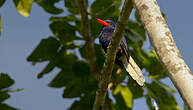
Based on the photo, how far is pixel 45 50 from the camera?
4973mm

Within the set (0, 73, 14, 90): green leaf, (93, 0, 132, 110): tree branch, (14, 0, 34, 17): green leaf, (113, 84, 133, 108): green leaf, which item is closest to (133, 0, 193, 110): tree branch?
Result: (93, 0, 132, 110): tree branch

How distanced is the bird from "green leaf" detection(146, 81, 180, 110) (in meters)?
1.21

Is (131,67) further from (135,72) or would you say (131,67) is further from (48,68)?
(48,68)

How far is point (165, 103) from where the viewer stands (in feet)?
17.0

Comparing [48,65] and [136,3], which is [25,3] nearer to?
[48,65]

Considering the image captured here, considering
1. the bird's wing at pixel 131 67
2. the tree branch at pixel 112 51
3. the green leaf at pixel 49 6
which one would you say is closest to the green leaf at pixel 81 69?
the green leaf at pixel 49 6

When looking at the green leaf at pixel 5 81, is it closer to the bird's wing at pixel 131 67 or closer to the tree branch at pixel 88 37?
the tree branch at pixel 88 37

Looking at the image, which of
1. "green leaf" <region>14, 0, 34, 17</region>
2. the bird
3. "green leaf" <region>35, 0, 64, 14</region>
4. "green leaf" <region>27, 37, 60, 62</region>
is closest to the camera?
the bird

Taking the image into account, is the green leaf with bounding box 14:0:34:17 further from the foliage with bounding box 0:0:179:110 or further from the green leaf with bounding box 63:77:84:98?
the green leaf with bounding box 63:77:84:98

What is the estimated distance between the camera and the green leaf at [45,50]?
4926mm

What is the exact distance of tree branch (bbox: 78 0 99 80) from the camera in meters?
4.48

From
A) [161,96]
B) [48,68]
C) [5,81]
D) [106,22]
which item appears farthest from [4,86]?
[161,96]

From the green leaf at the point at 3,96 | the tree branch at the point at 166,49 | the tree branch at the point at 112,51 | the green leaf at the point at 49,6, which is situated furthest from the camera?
the green leaf at the point at 49,6

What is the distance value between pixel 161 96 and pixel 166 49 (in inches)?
142
